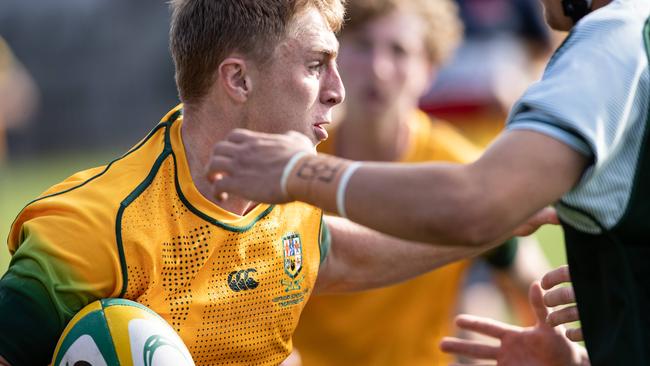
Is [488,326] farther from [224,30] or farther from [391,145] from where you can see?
[391,145]

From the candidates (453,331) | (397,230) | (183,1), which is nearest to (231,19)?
(183,1)

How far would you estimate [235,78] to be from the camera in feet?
12.8

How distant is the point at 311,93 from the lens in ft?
12.7

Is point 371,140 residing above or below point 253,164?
below

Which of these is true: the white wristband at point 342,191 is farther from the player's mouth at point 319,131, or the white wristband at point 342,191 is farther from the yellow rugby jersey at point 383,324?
the yellow rugby jersey at point 383,324

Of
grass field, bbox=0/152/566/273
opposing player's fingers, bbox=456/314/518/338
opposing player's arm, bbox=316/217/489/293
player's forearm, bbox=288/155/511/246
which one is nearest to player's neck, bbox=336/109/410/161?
opposing player's arm, bbox=316/217/489/293

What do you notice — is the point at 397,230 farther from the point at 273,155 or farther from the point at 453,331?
the point at 453,331

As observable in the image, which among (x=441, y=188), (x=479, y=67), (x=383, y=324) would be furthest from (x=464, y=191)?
(x=479, y=67)

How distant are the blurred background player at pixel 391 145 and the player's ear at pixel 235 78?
2.27 m

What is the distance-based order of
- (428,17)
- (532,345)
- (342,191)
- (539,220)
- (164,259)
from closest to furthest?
(342,191) → (164,259) → (539,220) → (532,345) → (428,17)

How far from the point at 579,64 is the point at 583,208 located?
392mm

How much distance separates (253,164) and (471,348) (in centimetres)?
184

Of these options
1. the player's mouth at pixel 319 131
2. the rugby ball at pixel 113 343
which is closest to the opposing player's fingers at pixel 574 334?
the player's mouth at pixel 319 131

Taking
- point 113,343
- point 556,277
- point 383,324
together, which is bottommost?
point 383,324
